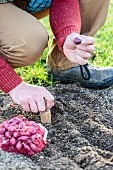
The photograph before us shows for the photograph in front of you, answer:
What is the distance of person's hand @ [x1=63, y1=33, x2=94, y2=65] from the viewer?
217 cm

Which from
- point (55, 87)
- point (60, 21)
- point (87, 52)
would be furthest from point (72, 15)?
point (55, 87)

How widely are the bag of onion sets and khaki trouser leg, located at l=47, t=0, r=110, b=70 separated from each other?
895 millimetres

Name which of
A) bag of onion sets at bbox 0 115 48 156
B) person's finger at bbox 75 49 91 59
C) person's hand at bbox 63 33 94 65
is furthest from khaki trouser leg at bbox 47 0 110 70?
bag of onion sets at bbox 0 115 48 156

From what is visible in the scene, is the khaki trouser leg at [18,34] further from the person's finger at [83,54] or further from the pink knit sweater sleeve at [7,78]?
the person's finger at [83,54]

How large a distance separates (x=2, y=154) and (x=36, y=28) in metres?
0.68

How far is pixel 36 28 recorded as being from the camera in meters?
2.47

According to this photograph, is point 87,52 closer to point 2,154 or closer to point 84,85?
point 2,154

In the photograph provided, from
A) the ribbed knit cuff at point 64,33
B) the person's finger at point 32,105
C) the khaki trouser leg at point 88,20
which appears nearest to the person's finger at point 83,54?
the ribbed knit cuff at point 64,33

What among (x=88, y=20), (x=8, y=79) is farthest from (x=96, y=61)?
(x=8, y=79)

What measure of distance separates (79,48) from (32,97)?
12.1 inches

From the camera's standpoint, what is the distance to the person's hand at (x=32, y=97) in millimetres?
2289

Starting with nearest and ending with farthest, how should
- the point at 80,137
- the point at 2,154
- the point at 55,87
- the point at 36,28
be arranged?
1. the point at 2,154
2. the point at 80,137
3. the point at 36,28
4. the point at 55,87

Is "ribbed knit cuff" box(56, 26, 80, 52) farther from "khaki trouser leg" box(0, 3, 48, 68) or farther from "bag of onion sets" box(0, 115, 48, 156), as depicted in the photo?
"bag of onion sets" box(0, 115, 48, 156)

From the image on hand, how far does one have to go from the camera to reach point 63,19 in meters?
2.49
